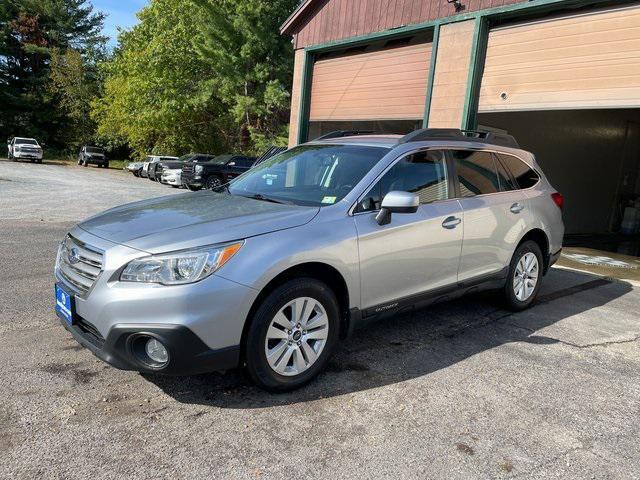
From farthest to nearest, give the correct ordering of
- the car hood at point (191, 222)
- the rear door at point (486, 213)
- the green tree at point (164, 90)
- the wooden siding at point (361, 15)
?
the green tree at point (164, 90) < the wooden siding at point (361, 15) < the rear door at point (486, 213) < the car hood at point (191, 222)

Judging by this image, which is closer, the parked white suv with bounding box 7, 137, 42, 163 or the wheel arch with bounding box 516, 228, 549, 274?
the wheel arch with bounding box 516, 228, 549, 274

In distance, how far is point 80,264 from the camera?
3.27 meters

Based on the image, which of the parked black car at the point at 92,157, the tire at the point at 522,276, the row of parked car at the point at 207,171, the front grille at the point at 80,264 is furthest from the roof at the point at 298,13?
the parked black car at the point at 92,157

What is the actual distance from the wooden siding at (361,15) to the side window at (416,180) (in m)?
5.73

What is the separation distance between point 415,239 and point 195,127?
35.3m

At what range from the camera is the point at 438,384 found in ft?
11.9

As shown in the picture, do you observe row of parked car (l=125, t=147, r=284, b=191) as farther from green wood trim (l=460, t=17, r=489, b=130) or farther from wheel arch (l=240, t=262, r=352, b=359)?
wheel arch (l=240, t=262, r=352, b=359)

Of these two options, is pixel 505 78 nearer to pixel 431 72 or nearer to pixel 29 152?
pixel 431 72

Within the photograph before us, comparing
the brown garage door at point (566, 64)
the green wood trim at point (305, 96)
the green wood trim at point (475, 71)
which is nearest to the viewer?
the brown garage door at point (566, 64)

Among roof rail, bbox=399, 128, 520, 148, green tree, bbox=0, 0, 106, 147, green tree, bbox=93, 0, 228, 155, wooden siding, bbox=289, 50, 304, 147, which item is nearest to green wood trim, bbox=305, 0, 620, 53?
wooden siding, bbox=289, 50, 304, 147

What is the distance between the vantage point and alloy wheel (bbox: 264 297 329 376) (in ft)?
10.6

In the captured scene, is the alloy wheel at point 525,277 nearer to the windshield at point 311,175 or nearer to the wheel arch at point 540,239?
the wheel arch at point 540,239

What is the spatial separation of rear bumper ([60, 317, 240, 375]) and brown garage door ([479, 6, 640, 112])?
721 cm

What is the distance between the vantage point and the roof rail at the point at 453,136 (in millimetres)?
4344
